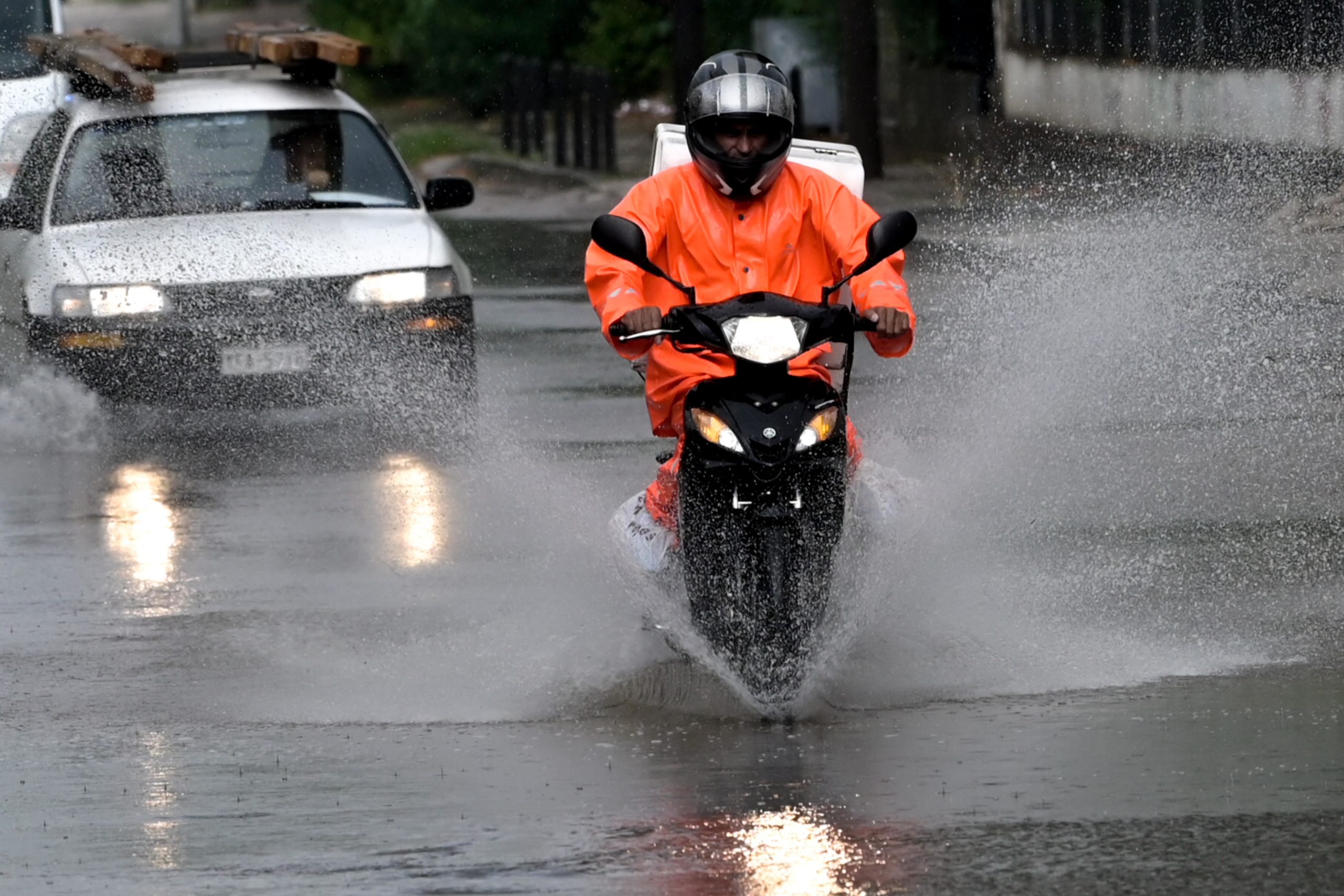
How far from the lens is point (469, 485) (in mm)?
10727

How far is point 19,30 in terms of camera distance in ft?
68.8

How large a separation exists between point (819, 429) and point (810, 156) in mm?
3109

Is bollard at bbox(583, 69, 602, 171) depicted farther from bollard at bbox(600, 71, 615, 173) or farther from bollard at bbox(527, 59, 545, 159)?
bollard at bbox(527, 59, 545, 159)

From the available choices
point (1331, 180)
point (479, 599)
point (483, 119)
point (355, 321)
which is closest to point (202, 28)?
point (483, 119)

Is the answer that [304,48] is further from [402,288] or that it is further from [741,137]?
[741,137]

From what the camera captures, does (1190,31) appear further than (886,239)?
Yes

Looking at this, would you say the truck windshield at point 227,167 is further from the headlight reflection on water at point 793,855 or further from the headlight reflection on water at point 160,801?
the headlight reflection on water at point 793,855

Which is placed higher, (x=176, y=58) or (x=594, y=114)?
(x=176, y=58)

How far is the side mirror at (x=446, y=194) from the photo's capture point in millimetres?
13477

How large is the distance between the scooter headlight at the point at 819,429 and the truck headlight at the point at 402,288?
634cm

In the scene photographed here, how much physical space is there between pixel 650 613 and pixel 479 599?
4.24 ft

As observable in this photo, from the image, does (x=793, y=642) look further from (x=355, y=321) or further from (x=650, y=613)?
A: (x=355, y=321)

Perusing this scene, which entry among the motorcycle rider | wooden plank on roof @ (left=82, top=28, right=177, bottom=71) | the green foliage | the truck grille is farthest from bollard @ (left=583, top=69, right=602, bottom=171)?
the motorcycle rider

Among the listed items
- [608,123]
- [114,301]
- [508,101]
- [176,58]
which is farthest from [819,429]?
[508,101]
